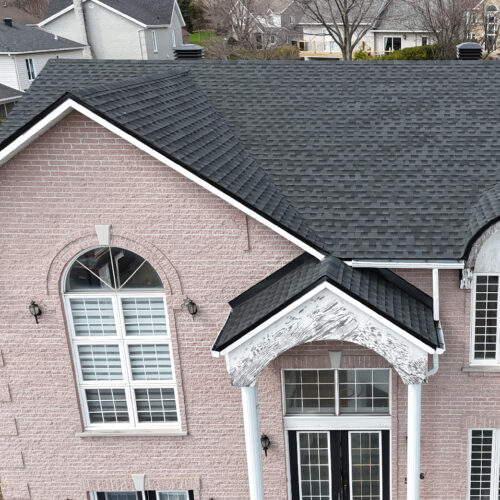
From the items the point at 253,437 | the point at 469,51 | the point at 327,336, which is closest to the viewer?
the point at 327,336

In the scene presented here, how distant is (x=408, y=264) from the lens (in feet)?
32.1

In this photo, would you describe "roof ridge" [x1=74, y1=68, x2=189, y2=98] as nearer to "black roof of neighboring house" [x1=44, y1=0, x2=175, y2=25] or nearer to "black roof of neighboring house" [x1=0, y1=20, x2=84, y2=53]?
"black roof of neighboring house" [x1=0, y1=20, x2=84, y2=53]

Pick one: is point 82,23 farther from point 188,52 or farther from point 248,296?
point 248,296

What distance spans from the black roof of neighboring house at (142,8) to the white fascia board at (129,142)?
5706 cm

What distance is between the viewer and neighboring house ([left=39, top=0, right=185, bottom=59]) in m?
62.0

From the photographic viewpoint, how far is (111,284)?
10.8 metres

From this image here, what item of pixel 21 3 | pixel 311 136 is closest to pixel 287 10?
pixel 21 3

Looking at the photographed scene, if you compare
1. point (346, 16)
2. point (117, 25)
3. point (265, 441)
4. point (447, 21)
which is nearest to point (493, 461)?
point (265, 441)

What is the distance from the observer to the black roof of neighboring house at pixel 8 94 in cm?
4960

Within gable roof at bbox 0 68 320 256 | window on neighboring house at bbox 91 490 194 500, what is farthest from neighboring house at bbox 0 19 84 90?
window on neighboring house at bbox 91 490 194 500

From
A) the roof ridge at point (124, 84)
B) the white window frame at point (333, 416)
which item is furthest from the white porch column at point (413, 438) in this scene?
the roof ridge at point (124, 84)

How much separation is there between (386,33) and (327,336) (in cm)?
5634

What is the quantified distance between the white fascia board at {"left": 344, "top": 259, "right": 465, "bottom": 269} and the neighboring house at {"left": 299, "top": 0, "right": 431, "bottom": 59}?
51.1 m

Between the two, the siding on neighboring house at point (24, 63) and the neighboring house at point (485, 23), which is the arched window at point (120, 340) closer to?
the neighboring house at point (485, 23)
